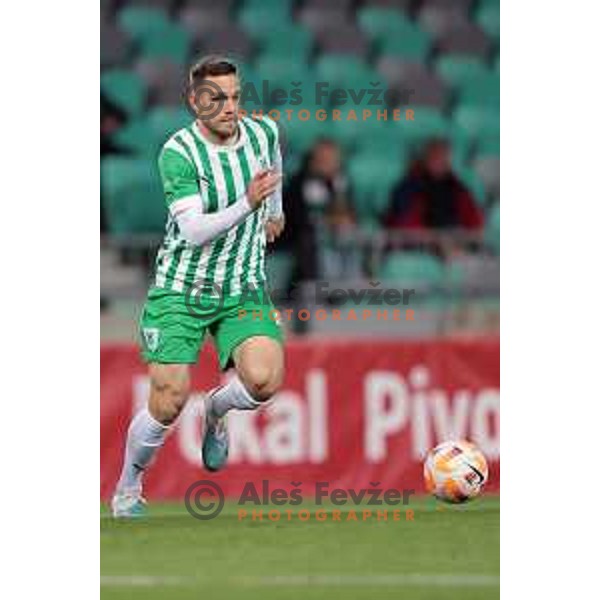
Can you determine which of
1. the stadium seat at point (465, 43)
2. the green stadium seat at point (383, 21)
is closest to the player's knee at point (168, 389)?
the green stadium seat at point (383, 21)

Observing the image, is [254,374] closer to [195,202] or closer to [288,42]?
[195,202]

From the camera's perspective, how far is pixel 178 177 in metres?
7.05

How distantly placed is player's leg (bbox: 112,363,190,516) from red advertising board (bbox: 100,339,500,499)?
1.48m

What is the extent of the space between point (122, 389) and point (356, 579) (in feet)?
8.28

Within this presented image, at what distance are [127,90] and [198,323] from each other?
13.9ft

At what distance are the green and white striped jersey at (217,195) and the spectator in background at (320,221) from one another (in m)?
1.64

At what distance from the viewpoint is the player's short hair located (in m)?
6.98

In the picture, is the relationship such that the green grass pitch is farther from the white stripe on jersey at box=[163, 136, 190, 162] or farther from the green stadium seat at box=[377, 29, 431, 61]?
the green stadium seat at box=[377, 29, 431, 61]

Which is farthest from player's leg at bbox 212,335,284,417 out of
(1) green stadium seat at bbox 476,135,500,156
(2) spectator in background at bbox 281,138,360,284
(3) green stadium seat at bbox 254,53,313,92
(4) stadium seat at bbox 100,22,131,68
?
(1) green stadium seat at bbox 476,135,500,156

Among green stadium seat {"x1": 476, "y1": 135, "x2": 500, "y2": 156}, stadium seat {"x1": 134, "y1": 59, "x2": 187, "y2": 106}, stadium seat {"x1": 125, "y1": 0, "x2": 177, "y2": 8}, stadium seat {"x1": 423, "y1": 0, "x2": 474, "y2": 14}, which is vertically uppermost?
stadium seat {"x1": 423, "y1": 0, "x2": 474, "y2": 14}

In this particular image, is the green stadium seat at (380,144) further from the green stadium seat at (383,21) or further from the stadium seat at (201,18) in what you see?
the stadium seat at (201,18)

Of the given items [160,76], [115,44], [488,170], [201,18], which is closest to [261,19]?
[201,18]
